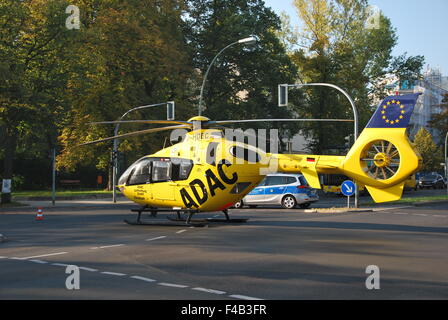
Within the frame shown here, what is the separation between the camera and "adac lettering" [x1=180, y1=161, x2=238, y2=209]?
54.5 feet

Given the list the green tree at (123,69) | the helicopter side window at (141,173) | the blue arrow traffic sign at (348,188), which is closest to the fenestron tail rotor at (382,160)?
the helicopter side window at (141,173)

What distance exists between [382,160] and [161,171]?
7568 millimetres

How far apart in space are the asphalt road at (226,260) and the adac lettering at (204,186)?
88cm

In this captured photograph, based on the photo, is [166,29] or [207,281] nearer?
[207,281]

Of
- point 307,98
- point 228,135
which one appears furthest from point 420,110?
point 228,135

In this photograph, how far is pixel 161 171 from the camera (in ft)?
59.1

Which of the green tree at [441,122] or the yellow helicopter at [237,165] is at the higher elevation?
the green tree at [441,122]

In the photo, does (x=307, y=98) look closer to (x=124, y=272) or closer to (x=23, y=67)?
(x=23, y=67)

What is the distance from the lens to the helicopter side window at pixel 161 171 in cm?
1784

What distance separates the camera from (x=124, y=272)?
9.31 meters

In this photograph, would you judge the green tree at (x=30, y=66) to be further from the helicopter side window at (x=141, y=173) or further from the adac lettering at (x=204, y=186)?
the adac lettering at (x=204, y=186)

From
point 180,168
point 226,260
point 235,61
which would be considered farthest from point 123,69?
point 226,260

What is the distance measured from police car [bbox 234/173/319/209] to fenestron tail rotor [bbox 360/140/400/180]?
42.4ft
